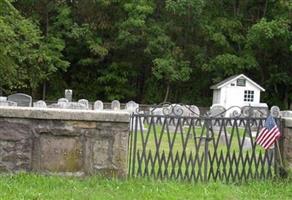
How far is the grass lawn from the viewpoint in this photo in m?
5.58

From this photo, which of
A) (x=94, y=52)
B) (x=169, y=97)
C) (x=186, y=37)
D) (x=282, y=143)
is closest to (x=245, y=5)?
(x=186, y=37)

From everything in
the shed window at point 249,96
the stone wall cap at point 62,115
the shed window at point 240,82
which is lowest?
the stone wall cap at point 62,115

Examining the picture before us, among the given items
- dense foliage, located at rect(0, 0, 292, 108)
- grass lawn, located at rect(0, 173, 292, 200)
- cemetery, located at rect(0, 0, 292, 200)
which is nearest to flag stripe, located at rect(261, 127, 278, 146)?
grass lawn, located at rect(0, 173, 292, 200)

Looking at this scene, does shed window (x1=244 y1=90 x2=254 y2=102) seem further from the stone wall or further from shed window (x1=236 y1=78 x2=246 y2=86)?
the stone wall

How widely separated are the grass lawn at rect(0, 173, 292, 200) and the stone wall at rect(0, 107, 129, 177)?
0.18 metres

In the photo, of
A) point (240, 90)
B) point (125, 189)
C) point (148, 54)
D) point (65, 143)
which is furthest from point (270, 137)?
point (148, 54)

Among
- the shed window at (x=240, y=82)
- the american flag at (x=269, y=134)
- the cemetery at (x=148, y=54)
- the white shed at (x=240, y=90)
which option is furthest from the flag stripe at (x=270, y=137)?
the shed window at (x=240, y=82)

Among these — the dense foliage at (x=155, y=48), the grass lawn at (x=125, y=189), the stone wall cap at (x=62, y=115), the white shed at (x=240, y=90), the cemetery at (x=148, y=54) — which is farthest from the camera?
the dense foliage at (x=155, y=48)

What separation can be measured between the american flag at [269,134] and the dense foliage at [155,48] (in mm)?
24358

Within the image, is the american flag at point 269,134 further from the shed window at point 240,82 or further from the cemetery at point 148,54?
the shed window at point 240,82

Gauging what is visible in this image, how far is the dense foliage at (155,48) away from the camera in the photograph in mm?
31438

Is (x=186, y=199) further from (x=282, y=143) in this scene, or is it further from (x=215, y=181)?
(x=282, y=143)

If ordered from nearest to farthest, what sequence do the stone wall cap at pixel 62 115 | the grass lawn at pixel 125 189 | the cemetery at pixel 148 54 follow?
Answer: the grass lawn at pixel 125 189, the stone wall cap at pixel 62 115, the cemetery at pixel 148 54

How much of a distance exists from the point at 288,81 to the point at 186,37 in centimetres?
732
